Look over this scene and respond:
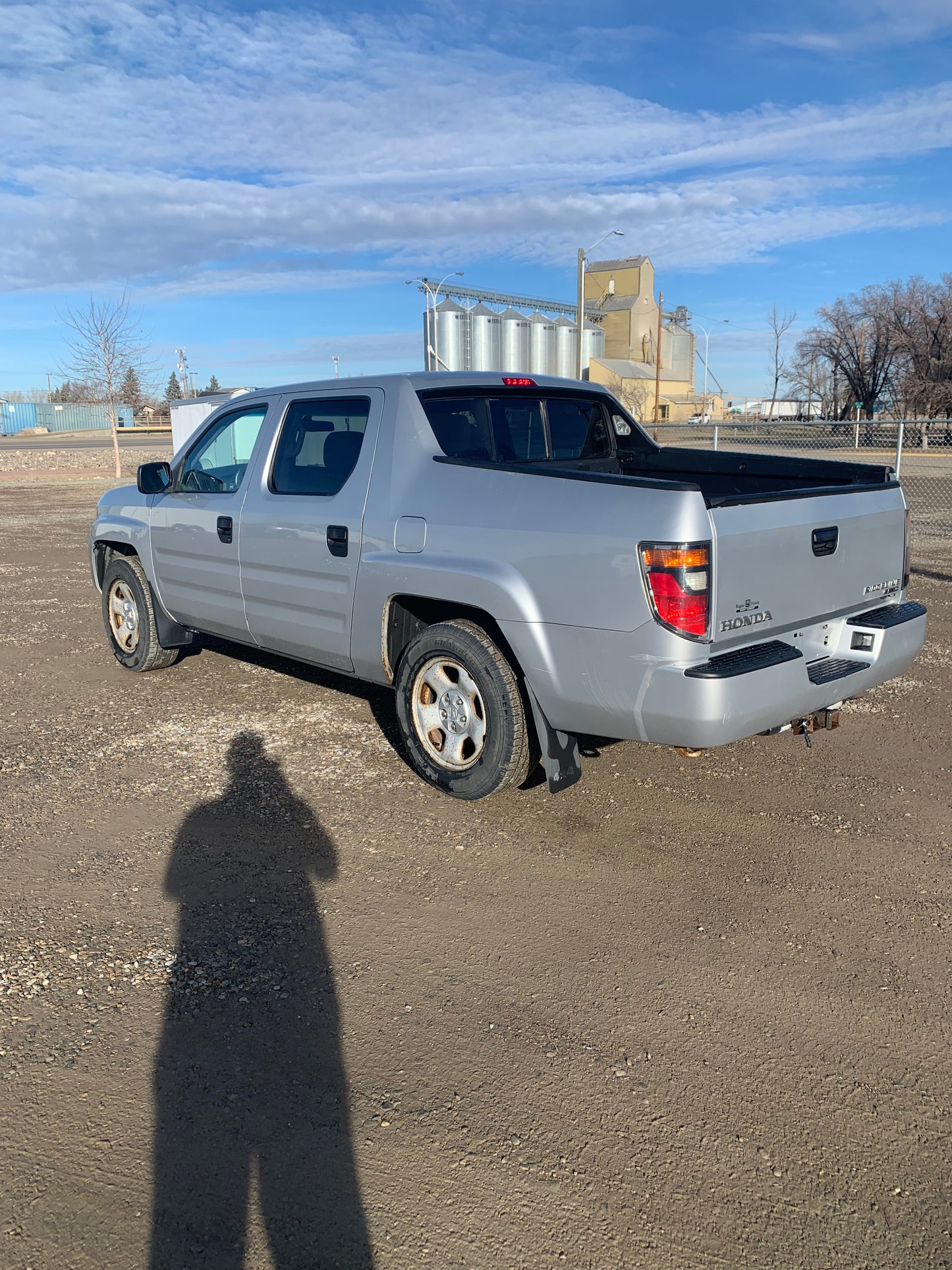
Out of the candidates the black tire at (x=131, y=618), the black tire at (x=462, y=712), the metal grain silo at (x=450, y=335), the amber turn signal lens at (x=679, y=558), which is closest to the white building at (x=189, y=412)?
the black tire at (x=131, y=618)

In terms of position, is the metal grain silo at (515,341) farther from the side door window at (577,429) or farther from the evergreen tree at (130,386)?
the side door window at (577,429)

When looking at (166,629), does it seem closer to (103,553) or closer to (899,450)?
(103,553)

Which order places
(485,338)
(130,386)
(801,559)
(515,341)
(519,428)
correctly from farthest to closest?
1. (515,341)
2. (485,338)
3. (130,386)
4. (519,428)
5. (801,559)

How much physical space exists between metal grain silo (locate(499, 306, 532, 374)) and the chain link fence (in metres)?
22.0

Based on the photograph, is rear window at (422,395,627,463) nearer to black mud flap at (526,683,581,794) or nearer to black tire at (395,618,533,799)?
black tire at (395,618,533,799)

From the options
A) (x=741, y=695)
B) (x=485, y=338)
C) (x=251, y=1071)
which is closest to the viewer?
(x=251, y=1071)

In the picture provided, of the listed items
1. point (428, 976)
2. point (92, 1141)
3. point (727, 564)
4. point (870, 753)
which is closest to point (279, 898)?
point (428, 976)

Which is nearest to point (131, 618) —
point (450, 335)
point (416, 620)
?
point (416, 620)

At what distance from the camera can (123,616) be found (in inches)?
283

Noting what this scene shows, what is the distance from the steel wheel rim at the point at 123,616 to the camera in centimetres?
704

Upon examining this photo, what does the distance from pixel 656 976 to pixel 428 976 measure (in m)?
0.76

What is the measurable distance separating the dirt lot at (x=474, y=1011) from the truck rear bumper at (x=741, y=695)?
25.1 inches

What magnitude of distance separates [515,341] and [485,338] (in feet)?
10.8

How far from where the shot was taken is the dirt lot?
232 cm
